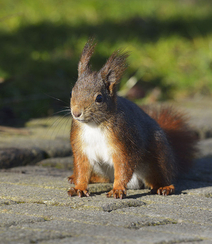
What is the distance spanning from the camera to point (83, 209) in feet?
6.69

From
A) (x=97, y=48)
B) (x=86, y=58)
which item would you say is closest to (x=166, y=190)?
(x=86, y=58)

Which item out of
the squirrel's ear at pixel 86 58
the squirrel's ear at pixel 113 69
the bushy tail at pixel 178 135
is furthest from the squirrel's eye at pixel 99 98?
the bushy tail at pixel 178 135

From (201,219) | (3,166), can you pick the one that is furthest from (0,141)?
(201,219)

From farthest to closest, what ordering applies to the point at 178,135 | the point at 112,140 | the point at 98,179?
1. the point at 178,135
2. the point at 98,179
3. the point at 112,140

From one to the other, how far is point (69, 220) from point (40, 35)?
4.98 meters

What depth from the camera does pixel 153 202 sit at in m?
2.28

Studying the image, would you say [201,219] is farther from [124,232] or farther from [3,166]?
[3,166]

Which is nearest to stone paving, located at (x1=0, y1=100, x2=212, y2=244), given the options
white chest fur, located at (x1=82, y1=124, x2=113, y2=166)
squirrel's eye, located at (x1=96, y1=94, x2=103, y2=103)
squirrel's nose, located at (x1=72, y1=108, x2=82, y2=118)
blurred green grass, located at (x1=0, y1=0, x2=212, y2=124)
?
white chest fur, located at (x1=82, y1=124, x2=113, y2=166)

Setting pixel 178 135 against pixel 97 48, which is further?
pixel 97 48

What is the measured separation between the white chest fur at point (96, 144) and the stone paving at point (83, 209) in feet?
0.74

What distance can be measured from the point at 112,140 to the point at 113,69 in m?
0.44

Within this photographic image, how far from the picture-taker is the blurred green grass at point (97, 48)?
5047 millimetres

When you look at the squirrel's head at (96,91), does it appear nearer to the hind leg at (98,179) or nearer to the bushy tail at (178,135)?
the hind leg at (98,179)

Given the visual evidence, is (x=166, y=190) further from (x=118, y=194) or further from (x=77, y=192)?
(x=77, y=192)
